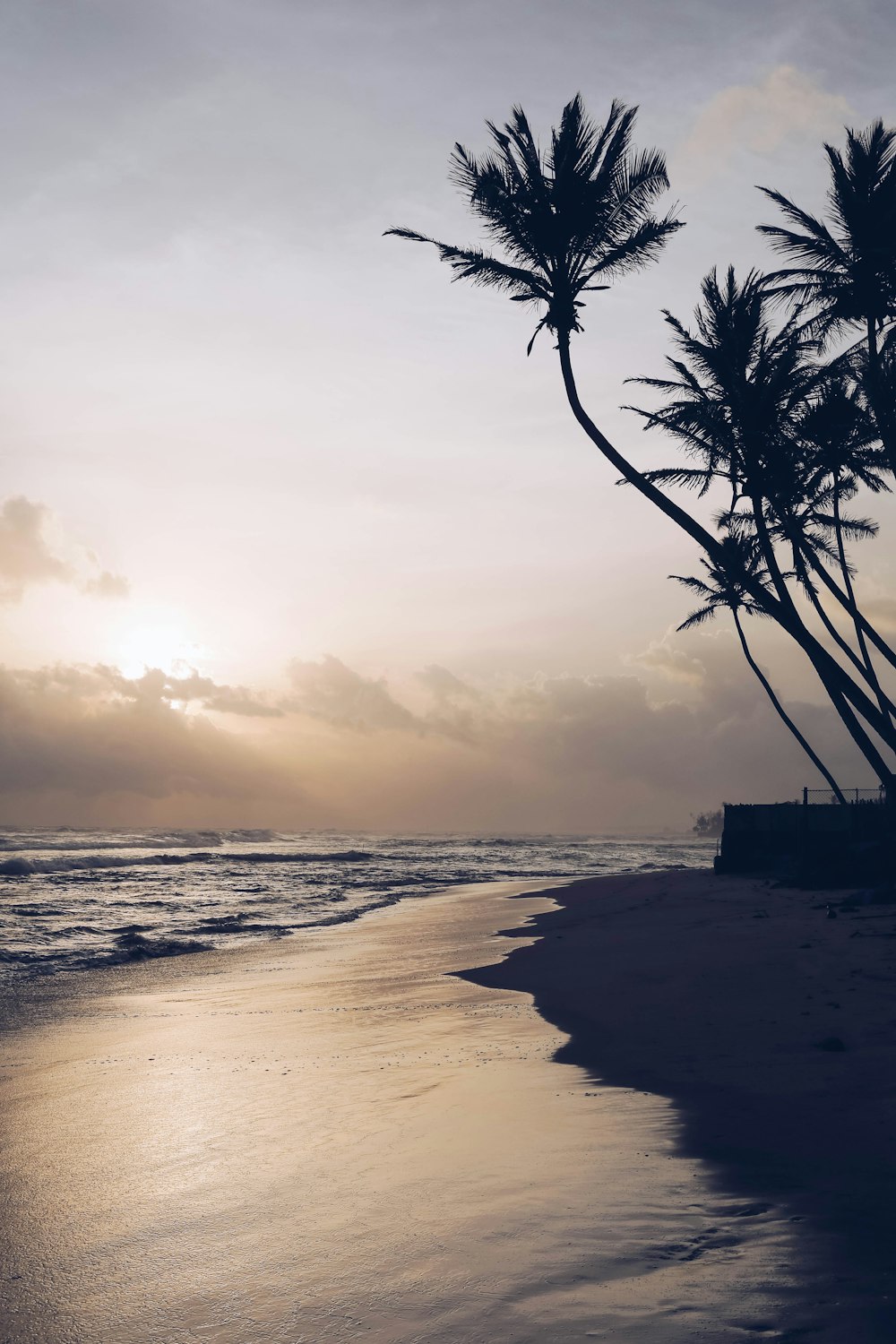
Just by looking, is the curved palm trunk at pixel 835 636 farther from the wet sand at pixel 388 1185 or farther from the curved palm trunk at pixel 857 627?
the wet sand at pixel 388 1185

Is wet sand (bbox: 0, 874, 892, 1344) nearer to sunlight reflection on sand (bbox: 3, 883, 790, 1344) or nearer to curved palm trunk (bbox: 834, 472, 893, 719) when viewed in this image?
sunlight reflection on sand (bbox: 3, 883, 790, 1344)

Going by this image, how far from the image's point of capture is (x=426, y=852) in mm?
63062

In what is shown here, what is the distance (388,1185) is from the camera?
4750 mm

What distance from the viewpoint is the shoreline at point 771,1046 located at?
4.13 meters

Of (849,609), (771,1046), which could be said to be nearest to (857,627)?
(849,609)

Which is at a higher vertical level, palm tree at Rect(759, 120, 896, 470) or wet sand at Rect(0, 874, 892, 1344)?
palm tree at Rect(759, 120, 896, 470)

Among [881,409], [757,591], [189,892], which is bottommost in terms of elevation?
[189,892]

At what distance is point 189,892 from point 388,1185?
25913mm

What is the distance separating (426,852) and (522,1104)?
190 ft

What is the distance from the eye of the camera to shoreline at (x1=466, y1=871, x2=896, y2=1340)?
4133mm

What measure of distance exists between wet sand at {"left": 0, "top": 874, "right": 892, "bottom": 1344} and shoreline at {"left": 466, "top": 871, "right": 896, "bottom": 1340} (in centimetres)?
8

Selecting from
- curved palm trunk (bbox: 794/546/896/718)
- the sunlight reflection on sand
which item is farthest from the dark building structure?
the sunlight reflection on sand

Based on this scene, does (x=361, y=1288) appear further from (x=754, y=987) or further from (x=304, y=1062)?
(x=754, y=987)

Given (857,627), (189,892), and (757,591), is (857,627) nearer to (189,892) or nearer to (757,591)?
(757,591)
